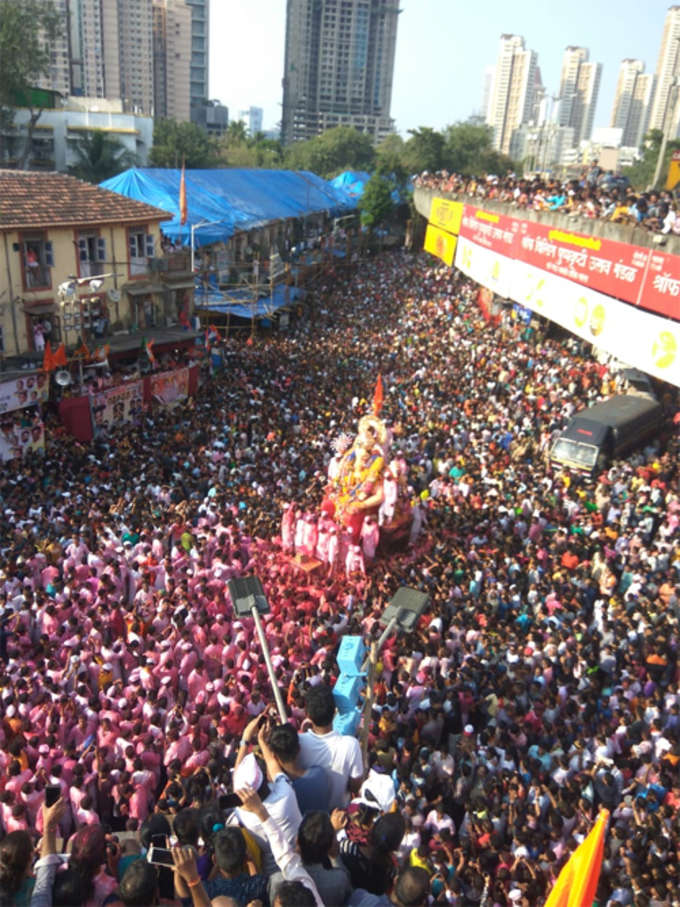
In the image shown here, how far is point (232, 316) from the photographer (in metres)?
27.1

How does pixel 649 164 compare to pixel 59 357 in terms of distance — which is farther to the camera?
pixel 649 164

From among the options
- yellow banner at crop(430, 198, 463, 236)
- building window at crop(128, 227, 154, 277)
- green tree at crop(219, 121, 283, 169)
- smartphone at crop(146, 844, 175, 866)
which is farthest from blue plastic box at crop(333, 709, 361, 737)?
green tree at crop(219, 121, 283, 169)

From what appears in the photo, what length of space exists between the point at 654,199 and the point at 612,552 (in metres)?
13.0

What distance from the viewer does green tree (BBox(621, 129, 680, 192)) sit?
4462cm

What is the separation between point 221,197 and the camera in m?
31.8

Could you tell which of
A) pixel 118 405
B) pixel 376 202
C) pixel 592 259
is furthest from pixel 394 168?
pixel 118 405

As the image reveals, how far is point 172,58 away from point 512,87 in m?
64.2

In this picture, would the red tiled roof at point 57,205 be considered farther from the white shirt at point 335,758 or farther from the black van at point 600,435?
the white shirt at point 335,758

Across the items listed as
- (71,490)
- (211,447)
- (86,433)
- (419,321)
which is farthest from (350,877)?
(419,321)

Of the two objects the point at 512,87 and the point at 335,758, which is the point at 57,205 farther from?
the point at 512,87

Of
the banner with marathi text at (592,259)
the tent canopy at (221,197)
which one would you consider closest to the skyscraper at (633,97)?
the tent canopy at (221,197)

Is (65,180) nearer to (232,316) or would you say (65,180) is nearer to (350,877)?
(232,316)

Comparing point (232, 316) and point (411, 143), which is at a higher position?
point (411, 143)

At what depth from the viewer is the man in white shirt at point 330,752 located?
481cm
